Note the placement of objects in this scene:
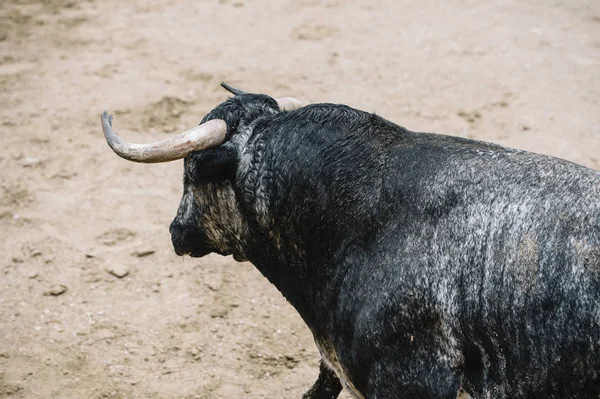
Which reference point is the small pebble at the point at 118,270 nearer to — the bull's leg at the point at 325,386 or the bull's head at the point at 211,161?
the bull's head at the point at 211,161

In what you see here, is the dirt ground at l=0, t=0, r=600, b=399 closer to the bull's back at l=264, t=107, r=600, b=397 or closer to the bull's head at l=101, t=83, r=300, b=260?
the bull's head at l=101, t=83, r=300, b=260

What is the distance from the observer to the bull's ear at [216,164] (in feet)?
14.0

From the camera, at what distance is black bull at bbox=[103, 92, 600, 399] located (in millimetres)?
3482

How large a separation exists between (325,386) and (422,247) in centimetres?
167

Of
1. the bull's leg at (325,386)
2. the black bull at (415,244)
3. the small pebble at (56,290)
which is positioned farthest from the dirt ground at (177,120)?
the black bull at (415,244)

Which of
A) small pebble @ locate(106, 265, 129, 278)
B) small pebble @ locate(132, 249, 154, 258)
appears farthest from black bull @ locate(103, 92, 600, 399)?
small pebble @ locate(132, 249, 154, 258)

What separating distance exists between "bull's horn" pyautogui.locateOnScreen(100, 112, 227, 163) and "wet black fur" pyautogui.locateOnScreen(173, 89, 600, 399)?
68 millimetres

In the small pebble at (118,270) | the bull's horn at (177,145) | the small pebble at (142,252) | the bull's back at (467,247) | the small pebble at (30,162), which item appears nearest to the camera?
the bull's back at (467,247)

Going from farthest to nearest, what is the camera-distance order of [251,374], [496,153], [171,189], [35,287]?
[171,189] < [35,287] < [251,374] < [496,153]

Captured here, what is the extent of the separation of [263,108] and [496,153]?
4.31 feet

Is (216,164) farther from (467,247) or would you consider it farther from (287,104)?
(467,247)

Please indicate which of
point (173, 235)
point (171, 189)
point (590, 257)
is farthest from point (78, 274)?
point (590, 257)

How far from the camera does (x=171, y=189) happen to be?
7379 mm

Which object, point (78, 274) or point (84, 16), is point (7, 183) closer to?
point (78, 274)
